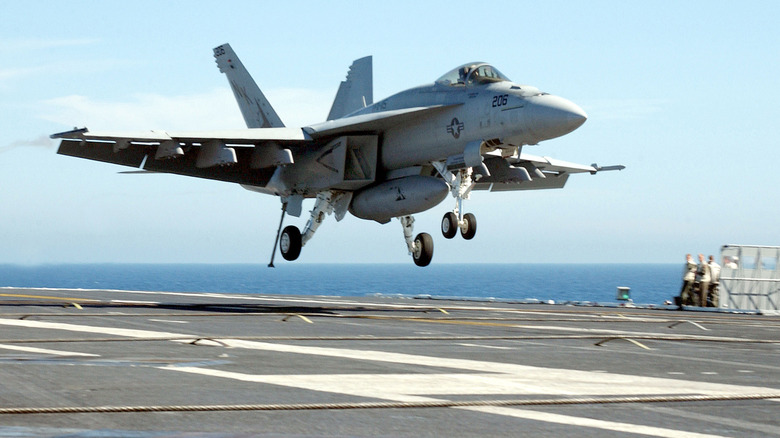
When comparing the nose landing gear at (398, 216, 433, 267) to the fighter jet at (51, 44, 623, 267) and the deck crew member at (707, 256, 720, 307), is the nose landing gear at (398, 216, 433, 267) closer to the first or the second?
the fighter jet at (51, 44, 623, 267)

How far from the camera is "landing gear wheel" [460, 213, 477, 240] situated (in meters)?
22.2

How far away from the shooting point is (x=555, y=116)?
2016 centimetres

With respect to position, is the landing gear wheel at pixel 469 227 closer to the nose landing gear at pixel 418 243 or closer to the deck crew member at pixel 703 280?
the nose landing gear at pixel 418 243

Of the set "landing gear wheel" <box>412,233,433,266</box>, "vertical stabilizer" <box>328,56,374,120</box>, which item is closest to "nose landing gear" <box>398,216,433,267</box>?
"landing gear wheel" <box>412,233,433,266</box>

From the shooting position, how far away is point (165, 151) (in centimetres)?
2292

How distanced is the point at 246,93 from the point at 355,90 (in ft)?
11.9

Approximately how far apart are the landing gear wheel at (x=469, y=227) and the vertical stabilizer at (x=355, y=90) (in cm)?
891

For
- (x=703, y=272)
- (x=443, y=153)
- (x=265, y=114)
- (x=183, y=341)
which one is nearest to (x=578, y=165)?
(x=703, y=272)

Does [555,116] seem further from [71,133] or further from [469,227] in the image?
[71,133]

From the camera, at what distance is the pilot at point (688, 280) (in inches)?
1181

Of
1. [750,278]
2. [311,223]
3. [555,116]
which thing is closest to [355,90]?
[311,223]

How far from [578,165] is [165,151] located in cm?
1293

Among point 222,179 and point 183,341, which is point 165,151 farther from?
point 183,341

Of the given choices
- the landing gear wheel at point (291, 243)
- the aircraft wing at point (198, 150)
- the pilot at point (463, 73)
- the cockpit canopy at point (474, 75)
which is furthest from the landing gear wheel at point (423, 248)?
the pilot at point (463, 73)
